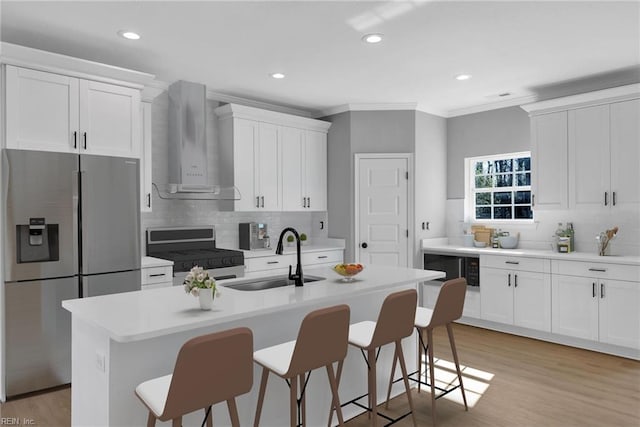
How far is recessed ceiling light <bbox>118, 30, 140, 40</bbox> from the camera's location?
3.38 metres

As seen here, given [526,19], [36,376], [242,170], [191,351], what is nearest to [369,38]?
[526,19]

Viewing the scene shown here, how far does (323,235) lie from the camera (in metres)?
6.18

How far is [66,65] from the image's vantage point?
3.54m

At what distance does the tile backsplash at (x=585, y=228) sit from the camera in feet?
15.4

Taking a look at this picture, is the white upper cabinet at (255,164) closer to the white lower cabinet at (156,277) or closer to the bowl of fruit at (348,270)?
the white lower cabinet at (156,277)

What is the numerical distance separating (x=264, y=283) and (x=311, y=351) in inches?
46.0

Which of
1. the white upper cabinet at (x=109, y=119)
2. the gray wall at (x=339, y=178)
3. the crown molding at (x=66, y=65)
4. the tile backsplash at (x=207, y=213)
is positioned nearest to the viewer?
the crown molding at (x=66, y=65)

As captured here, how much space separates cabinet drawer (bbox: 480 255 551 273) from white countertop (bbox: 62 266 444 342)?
7.60ft

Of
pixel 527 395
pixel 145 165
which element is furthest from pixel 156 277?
pixel 527 395

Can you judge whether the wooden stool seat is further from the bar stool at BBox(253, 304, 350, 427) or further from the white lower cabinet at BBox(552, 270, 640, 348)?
the white lower cabinet at BBox(552, 270, 640, 348)

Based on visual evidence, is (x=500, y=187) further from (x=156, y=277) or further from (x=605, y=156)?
(x=156, y=277)

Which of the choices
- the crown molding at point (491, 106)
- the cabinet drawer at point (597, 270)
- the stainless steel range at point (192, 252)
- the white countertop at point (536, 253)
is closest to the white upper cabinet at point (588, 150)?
the crown molding at point (491, 106)

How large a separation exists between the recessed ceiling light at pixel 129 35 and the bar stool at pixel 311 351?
2.59 m

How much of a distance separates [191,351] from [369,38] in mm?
2796
